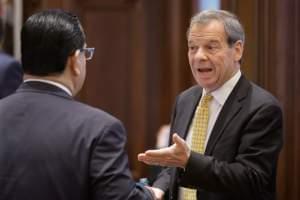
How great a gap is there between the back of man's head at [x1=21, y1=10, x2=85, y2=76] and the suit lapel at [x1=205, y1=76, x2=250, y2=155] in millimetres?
694

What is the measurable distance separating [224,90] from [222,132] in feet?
0.63

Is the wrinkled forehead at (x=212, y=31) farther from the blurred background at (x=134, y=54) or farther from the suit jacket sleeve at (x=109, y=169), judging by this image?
the blurred background at (x=134, y=54)

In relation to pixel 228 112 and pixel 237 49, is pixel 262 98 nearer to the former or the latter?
pixel 228 112

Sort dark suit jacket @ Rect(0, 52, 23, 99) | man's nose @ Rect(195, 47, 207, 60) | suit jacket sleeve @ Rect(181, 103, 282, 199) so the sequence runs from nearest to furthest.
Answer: suit jacket sleeve @ Rect(181, 103, 282, 199)
man's nose @ Rect(195, 47, 207, 60)
dark suit jacket @ Rect(0, 52, 23, 99)

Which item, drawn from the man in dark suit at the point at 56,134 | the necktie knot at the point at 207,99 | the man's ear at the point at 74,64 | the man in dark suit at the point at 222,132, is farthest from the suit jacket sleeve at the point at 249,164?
the man's ear at the point at 74,64

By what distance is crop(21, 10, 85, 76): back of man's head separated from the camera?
1.65 m

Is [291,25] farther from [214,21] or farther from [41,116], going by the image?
[41,116]

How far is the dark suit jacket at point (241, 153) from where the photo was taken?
205 cm

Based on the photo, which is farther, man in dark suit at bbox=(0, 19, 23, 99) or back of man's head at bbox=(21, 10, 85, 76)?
man in dark suit at bbox=(0, 19, 23, 99)

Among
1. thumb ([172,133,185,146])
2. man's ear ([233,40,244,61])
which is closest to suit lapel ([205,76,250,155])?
man's ear ([233,40,244,61])

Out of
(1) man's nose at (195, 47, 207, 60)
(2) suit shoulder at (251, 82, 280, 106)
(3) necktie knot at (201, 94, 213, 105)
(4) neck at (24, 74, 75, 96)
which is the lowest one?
(3) necktie knot at (201, 94, 213, 105)

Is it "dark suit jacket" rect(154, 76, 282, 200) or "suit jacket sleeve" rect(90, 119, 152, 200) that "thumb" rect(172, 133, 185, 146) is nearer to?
"dark suit jacket" rect(154, 76, 282, 200)

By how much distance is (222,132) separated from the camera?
2148 mm

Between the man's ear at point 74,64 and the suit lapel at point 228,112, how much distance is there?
2.14 ft
